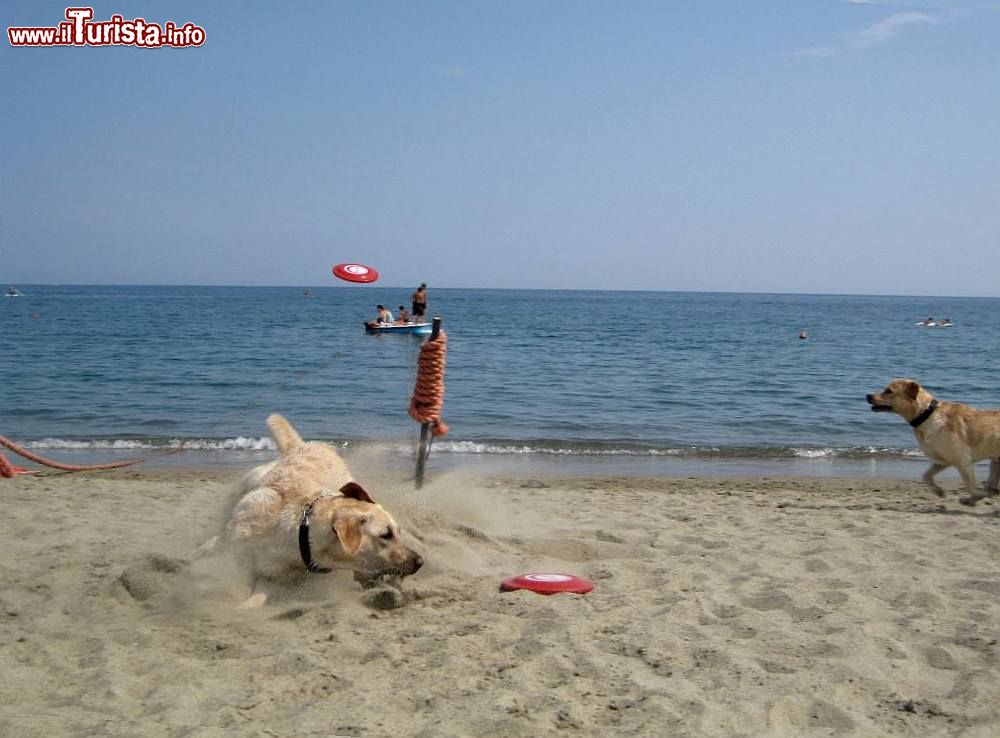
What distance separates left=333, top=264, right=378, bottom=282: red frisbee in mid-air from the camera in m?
8.12

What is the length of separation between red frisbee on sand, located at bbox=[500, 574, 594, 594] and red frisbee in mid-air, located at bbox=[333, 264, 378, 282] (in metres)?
3.33

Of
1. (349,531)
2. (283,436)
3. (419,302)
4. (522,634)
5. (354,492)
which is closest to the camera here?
(522,634)

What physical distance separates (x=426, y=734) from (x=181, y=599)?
260cm

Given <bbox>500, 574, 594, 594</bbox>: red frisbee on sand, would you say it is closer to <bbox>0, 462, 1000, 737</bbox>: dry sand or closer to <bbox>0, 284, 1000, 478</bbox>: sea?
<bbox>0, 462, 1000, 737</bbox>: dry sand

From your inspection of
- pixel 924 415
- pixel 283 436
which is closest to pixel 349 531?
pixel 283 436

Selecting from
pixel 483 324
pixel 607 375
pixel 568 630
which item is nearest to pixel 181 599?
pixel 568 630

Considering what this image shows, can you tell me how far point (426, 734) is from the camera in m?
3.83

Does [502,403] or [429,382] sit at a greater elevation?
[429,382]

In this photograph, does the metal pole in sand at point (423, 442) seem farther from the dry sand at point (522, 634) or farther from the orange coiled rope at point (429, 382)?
the dry sand at point (522, 634)

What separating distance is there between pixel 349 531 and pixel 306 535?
28 cm

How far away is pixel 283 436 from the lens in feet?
23.1

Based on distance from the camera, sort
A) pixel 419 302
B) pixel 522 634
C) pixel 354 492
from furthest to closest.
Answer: pixel 419 302 → pixel 354 492 → pixel 522 634

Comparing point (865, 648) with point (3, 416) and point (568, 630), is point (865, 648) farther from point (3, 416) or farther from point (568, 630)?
point (3, 416)

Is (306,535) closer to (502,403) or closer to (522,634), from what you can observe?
(522,634)
